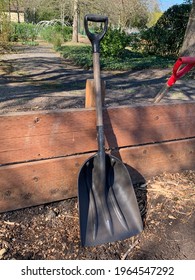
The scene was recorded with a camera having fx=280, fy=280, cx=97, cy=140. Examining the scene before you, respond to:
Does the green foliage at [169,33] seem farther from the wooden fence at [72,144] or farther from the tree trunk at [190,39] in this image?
the wooden fence at [72,144]

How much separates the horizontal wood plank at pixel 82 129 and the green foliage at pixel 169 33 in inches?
523

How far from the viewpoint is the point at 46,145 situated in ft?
6.44

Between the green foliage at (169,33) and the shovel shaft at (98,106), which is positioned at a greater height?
the green foliage at (169,33)

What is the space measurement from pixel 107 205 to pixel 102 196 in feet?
0.24

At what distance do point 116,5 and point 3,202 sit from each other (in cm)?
2226

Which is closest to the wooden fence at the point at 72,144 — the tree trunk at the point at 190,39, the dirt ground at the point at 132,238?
the dirt ground at the point at 132,238

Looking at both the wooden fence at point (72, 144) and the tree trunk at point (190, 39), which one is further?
the tree trunk at point (190, 39)

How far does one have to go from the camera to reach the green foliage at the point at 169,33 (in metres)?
14.5

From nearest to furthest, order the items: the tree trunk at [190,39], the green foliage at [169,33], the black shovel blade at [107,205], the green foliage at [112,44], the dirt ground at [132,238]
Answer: the dirt ground at [132,238]
the black shovel blade at [107,205]
the tree trunk at [190,39]
the green foliage at [112,44]
the green foliage at [169,33]

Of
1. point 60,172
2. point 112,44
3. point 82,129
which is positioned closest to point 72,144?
point 82,129

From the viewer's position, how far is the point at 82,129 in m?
2.04

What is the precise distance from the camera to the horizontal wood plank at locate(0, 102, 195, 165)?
1.84 metres

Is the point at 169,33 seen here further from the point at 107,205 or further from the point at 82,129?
the point at 107,205

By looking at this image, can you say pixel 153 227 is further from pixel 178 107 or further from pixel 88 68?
pixel 88 68
